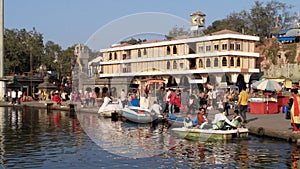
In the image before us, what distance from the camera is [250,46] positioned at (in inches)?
2746

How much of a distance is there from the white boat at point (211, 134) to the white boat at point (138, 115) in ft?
17.1

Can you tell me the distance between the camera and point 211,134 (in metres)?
19.6

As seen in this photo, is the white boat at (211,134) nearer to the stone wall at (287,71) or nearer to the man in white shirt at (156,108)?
the man in white shirt at (156,108)

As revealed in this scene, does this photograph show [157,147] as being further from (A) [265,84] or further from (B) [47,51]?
(B) [47,51]

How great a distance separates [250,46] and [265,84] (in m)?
41.3

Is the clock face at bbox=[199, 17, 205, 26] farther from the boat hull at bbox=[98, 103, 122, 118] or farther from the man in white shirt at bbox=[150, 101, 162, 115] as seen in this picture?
the man in white shirt at bbox=[150, 101, 162, 115]

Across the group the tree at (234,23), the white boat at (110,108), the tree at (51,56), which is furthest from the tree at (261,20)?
the white boat at (110,108)

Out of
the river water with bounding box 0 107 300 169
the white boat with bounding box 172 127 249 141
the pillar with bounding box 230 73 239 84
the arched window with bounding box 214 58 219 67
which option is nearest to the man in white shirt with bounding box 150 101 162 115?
the river water with bounding box 0 107 300 169

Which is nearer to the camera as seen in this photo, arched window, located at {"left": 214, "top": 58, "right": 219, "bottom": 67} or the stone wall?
the stone wall

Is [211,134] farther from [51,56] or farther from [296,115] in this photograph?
[51,56]

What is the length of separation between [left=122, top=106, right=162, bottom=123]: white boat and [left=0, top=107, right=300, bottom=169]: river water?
1.57m

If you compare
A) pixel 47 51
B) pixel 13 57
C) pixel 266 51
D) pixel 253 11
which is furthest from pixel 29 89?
pixel 253 11

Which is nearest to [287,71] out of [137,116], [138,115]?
[137,116]

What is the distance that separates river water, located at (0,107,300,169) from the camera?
1505 centimetres
